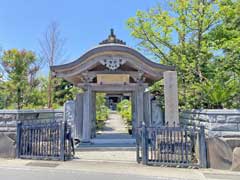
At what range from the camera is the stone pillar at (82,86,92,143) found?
31.3 ft

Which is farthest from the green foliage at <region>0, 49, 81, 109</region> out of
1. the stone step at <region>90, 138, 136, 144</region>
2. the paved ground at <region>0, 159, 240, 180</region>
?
the paved ground at <region>0, 159, 240, 180</region>

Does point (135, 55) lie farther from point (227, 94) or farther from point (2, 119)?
point (2, 119)

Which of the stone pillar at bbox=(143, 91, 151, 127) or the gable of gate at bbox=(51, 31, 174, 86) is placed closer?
the gable of gate at bbox=(51, 31, 174, 86)

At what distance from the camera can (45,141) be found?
7.46 meters

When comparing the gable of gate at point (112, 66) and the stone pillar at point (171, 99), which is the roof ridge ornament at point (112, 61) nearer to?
the gable of gate at point (112, 66)

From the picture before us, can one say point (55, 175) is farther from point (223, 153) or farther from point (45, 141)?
point (223, 153)

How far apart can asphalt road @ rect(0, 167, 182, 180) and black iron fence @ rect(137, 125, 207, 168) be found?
1.28 m

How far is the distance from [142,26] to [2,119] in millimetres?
8605

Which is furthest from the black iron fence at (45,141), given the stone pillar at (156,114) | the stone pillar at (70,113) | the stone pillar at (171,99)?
the stone pillar at (156,114)

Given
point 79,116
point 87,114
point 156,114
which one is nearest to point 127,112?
point 156,114

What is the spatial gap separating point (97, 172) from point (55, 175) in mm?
1089

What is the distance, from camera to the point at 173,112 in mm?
8141

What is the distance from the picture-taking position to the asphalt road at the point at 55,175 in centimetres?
554

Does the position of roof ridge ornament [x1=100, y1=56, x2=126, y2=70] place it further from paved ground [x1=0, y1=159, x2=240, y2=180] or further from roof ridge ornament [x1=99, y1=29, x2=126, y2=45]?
paved ground [x1=0, y1=159, x2=240, y2=180]
